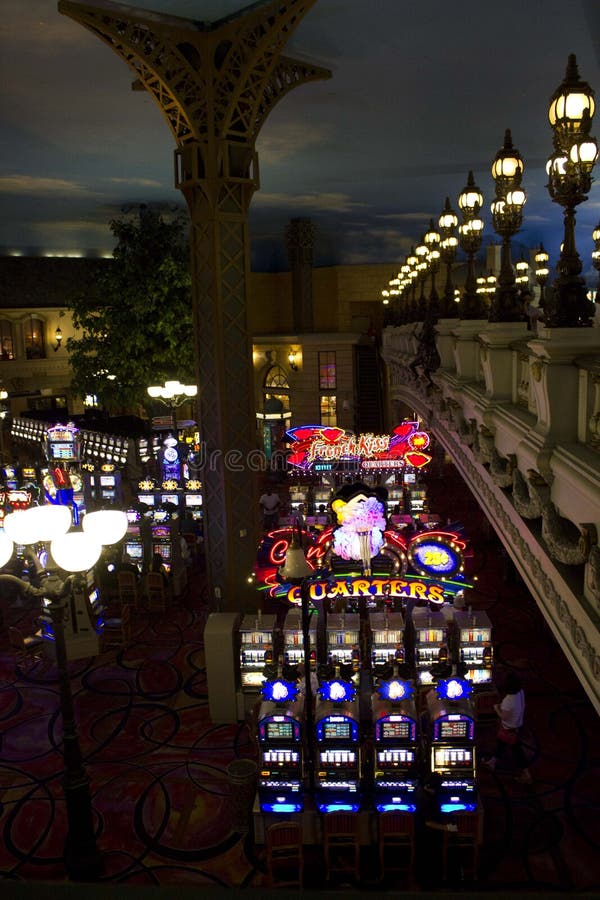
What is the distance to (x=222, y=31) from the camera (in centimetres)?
801

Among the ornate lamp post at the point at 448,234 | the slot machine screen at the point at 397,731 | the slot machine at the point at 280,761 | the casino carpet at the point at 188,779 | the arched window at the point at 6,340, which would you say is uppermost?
the ornate lamp post at the point at 448,234

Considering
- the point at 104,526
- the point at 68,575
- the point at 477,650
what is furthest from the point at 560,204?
the point at 477,650

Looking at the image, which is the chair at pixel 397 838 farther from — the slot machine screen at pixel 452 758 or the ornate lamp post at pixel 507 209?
the ornate lamp post at pixel 507 209

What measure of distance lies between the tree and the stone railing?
33.1 ft

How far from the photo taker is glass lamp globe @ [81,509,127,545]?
4.62 m

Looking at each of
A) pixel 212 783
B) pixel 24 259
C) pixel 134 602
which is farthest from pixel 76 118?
pixel 24 259

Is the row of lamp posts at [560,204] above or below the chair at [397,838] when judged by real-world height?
above

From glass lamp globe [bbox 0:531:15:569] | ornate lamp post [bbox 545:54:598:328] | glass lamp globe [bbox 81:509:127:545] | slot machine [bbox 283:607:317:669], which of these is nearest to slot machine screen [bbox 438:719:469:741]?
slot machine [bbox 283:607:317:669]

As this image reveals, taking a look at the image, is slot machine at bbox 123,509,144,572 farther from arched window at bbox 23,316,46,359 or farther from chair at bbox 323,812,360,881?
arched window at bbox 23,316,46,359

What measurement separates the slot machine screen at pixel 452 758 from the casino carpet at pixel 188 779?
1.96 ft

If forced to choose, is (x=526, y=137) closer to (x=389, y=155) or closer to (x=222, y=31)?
(x=389, y=155)

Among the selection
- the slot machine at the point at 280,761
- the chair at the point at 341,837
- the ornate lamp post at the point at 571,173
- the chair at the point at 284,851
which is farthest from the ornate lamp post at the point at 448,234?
the chair at the point at 284,851

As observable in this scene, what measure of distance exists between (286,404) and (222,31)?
16752mm

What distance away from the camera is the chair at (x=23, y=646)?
9.00m
